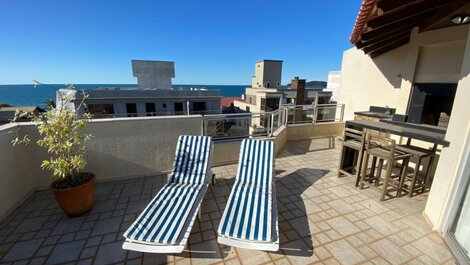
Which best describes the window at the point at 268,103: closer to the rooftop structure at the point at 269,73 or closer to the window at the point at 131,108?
the rooftop structure at the point at 269,73

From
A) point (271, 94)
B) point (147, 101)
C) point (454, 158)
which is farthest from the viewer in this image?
point (271, 94)

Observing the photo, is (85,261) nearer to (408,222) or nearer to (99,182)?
(99,182)

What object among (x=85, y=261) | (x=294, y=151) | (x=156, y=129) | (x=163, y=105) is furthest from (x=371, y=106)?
(x=163, y=105)

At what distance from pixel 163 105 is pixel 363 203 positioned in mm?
16998

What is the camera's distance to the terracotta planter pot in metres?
2.67

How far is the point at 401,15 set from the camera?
298 cm

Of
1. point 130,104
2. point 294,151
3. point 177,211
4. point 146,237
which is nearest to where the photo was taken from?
point 146,237

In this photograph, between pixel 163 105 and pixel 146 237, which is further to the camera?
pixel 163 105

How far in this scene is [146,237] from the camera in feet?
6.63

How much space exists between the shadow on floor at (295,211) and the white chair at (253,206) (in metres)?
0.28

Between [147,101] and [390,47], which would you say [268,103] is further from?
[390,47]

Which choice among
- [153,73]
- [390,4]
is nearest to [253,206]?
[390,4]

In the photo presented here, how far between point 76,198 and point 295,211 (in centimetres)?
313

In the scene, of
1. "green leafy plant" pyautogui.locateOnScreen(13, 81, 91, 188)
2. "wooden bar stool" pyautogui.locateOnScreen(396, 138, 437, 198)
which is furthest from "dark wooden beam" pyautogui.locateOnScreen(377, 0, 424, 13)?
"green leafy plant" pyautogui.locateOnScreen(13, 81, 91, 188)
